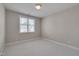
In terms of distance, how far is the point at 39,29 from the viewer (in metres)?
6.01

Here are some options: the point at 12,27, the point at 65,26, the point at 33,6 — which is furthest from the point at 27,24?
the point at 65,26

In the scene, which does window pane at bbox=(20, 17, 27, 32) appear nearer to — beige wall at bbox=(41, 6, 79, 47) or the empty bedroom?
the empty bedroom

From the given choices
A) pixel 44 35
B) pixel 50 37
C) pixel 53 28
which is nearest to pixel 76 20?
pixel 53 28

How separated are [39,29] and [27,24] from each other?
1378 millimetres

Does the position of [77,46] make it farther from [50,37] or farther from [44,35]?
[44,35]

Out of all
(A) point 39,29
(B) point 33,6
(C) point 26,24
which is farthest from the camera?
(A) point 39,29

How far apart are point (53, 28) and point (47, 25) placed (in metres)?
0.76

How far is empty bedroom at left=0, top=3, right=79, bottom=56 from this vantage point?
9.35 ft

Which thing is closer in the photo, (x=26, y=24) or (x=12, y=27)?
(x=12, y=27)

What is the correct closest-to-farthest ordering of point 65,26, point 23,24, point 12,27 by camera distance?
1. point 65,26
2. point 12,27
3. point 23,24

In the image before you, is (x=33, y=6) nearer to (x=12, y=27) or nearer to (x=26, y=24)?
(x=12, y=27)

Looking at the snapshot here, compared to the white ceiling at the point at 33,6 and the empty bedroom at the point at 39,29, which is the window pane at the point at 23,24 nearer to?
the empty bedroom at the point at 39,29

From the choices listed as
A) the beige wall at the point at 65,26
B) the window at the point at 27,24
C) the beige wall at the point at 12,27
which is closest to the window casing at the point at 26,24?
the window at the point at 27,24

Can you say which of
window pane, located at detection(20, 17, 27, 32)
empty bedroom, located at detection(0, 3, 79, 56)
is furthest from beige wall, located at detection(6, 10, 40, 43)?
window pane, located at detection(20, 17, 27, 32)
